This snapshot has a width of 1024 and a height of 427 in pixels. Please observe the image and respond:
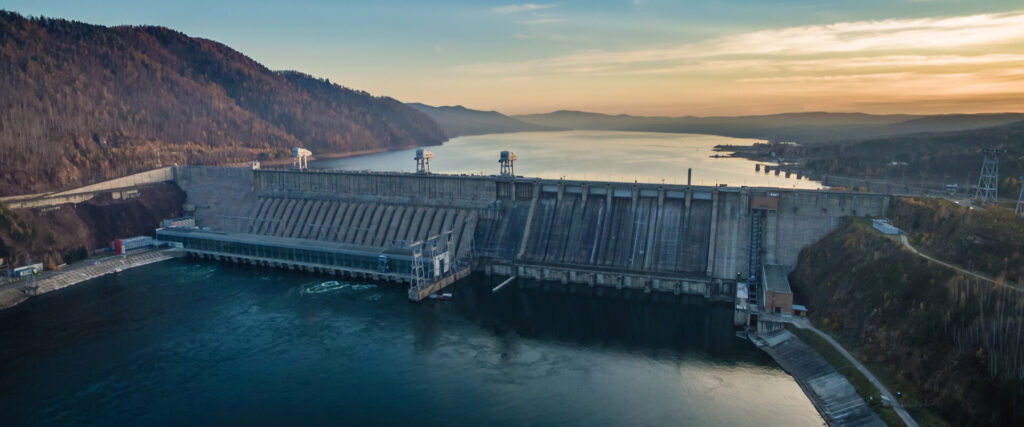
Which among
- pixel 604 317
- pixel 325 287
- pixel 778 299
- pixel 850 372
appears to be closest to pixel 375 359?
pixel 604 317

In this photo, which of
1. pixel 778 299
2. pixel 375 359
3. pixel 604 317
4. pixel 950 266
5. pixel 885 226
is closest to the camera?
pixel 950 266

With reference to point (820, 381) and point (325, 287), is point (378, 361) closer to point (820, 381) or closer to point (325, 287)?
point (325, 287)

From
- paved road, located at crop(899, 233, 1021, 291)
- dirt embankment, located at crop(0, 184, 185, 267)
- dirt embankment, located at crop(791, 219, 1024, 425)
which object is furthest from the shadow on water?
dirt embankment, located at crop(0, 184, 185, 267)

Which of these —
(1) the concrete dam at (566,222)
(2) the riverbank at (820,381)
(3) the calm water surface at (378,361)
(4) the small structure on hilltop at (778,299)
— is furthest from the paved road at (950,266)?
(3) the calm water surface at (378,361)

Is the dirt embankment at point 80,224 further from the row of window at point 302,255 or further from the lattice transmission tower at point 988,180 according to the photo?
the lattice transmission tower at point 988,180

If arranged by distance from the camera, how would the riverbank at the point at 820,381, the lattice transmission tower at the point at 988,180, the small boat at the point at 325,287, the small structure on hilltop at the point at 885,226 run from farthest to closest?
1. the small boat at the point at 325,287
2. the lattice transmission tower at the point at 988,180
3. the small structure on hilltop at the point at 885,226
4. the riverbank at the point at 820,381

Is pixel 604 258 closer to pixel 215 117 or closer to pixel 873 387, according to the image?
pixel 873 387
